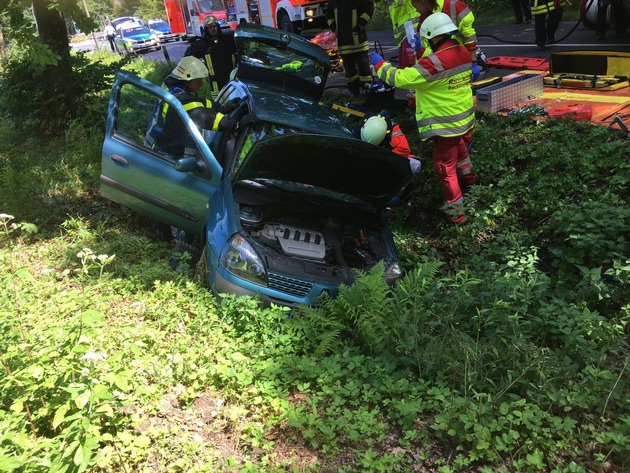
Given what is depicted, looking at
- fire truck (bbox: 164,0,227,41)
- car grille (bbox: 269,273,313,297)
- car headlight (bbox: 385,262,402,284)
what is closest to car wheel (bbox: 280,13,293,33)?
fire truck (bbox: 164,0,227,41)

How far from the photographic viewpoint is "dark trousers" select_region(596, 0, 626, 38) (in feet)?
36.1

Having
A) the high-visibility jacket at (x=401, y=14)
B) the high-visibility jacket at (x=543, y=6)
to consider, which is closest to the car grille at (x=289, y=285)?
the high-visibility jacket at (x=401, y=14)

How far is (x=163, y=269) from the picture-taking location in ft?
16.2

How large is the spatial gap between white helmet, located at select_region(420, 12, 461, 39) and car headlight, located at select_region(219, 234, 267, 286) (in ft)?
8.55

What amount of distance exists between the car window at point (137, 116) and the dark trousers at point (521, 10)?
526 inches

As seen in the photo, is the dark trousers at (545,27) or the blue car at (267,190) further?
the dark trousers at (545,27)

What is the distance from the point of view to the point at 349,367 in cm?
334

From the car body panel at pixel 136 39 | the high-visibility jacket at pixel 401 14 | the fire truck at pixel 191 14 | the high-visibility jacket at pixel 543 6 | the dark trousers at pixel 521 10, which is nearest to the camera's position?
the high-visibility jacket at pixel 401 14

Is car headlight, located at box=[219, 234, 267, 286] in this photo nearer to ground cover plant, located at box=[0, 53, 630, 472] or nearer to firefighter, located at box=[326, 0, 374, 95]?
ground cover plant, located at box=[0, 53, 630, 472]

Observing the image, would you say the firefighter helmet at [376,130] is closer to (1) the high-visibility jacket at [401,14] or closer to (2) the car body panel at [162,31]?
(1) the high-visibility jacket at [401,14]

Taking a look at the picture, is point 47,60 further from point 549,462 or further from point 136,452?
point 549,462

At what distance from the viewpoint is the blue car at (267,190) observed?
161 inches

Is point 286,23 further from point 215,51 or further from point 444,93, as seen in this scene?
point 444,93

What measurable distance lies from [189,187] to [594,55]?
20.0ft
